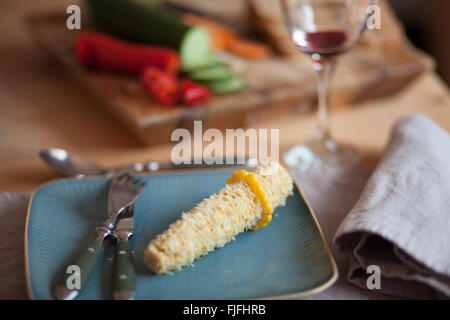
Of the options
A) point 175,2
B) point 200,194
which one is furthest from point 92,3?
point 200,194

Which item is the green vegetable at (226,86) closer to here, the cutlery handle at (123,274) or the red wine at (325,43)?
the red wine at (325,43)

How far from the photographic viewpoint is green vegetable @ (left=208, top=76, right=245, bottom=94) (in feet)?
3.73

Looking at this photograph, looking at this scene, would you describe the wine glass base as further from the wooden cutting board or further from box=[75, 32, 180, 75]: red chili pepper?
box=[75, 32, 180, 75]: red chili pepper

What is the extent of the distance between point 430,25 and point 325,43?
1739mm

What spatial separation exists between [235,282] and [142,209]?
206 millimetres

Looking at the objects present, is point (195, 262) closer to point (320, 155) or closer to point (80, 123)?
point (320, 155)

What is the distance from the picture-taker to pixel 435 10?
2338 millimetres

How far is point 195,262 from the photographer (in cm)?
63

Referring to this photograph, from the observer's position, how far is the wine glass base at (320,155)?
3.25 ft

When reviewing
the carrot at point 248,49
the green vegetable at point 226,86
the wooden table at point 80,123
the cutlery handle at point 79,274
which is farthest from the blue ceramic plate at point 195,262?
the carrot at point 248,49

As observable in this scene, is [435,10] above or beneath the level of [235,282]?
above

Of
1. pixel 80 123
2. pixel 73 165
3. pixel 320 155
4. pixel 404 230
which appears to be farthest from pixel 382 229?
pixel 80 123

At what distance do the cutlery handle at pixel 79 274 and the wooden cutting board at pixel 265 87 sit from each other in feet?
1.47
